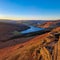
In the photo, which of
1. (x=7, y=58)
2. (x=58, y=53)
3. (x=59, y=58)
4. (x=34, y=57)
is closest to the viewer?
(x=59, y=58)

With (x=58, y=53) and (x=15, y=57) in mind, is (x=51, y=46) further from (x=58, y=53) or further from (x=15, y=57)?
(x=15, y=57)

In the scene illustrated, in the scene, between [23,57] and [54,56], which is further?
[23,57]

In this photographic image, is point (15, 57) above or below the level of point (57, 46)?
below

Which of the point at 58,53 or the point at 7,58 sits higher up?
the point at 58,53

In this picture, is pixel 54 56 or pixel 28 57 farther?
pixel 28 57

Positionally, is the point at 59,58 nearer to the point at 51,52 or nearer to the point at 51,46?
the point at 51,52

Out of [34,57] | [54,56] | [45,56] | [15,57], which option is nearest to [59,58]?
[54,56]

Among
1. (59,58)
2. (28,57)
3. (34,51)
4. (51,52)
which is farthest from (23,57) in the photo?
(59,58)

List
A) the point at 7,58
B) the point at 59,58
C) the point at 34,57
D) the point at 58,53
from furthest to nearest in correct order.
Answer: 1. the point at 7,58
2. the point at 34,57
3. the point at 58,53
4. the point at 59,58

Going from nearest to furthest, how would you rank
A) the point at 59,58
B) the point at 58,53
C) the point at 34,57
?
the point at 59,58, the point at 58,53, the point at 34,57
